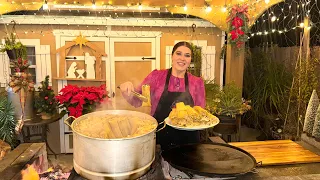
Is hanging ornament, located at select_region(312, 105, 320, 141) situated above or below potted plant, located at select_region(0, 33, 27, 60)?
below

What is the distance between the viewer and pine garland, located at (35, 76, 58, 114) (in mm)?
4172

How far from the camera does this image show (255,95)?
5180 millimetres

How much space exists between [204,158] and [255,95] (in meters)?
3.67

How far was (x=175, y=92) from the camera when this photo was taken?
2574 millimetres

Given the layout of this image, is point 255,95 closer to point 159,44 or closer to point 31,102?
point 159,44

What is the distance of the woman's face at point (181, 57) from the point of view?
2.47m

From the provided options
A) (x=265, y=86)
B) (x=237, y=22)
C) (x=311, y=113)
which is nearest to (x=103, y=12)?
(x=237, y=22)

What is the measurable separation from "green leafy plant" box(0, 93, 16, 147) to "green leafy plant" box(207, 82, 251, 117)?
2.69m

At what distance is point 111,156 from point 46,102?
10.2ft

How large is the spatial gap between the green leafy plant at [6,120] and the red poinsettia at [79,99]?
649mm

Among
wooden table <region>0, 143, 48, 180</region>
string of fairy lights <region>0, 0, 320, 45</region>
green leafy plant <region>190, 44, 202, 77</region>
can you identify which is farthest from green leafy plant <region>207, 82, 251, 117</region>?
wooden table <region>0, 143, 48, 180</region>

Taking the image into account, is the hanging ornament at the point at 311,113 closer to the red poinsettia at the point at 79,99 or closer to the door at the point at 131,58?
the red poinsettia at the point at 79,99

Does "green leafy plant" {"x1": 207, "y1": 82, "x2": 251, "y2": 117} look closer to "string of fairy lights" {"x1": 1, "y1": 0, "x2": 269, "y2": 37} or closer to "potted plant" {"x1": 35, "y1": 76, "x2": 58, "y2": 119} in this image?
"string of fairy lights" {"x1": 1, "y1": 0, "x2": 269, "y2": 37}

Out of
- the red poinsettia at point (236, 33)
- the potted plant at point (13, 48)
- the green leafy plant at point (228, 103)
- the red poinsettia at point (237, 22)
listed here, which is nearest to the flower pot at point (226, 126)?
the green leafy plant at point (228, 103)
